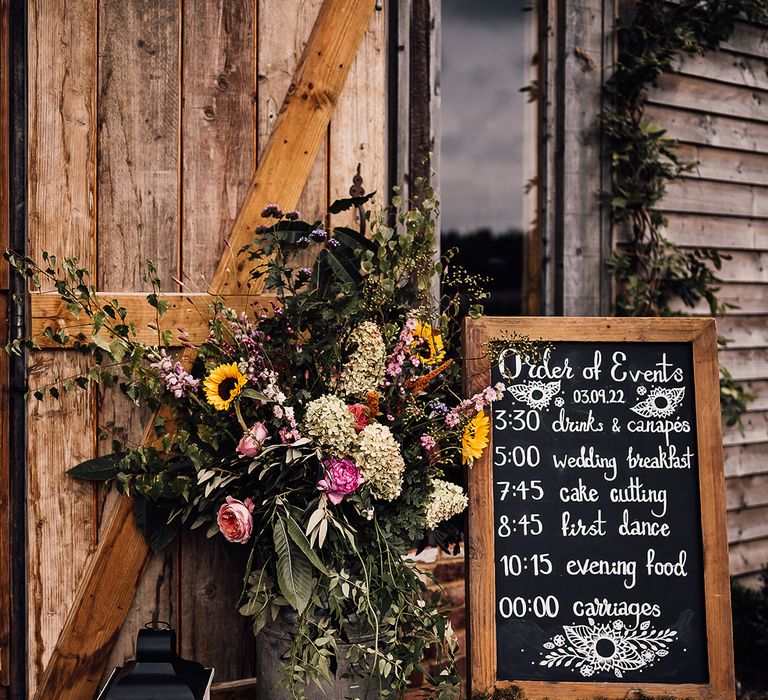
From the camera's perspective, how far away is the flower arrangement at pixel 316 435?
1705 millimetres

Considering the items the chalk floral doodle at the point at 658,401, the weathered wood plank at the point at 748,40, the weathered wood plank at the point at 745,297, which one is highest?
the weathered wood plank at the point at 748,40

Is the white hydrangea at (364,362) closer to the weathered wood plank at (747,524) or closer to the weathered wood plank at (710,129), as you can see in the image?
the weathered wood plank at (710,129)

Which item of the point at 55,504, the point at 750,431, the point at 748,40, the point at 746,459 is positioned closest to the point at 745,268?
the point at 750,431

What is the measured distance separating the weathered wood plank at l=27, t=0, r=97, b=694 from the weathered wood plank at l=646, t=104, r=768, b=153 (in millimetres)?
2112

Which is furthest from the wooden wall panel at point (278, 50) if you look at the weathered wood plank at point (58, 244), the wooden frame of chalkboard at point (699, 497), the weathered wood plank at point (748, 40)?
the weathered wood plank at point (748, 40)

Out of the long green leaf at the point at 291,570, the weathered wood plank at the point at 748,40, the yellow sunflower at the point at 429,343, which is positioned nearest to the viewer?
the long green leaf at the point at 291,570

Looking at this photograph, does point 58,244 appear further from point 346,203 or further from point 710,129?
point 710,129

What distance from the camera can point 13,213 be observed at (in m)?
1.89

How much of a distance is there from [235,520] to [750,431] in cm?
249

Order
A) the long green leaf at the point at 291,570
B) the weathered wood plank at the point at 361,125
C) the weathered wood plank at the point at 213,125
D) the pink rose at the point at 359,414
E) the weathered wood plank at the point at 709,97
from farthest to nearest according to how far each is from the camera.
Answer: the weathered wood plank at the point at 709,97 → the weathered wood plank at the point at 361,125 → the weathered wood plank at the point at 213,125 → the pink rose at the point at 359,414 → the long green leaf at the point at 291,570

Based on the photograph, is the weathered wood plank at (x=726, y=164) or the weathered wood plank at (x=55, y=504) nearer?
the weathered wood plank at (x=55, y=504)

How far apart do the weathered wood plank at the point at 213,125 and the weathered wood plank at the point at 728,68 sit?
72.4 inches

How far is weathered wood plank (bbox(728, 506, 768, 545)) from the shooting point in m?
3.16

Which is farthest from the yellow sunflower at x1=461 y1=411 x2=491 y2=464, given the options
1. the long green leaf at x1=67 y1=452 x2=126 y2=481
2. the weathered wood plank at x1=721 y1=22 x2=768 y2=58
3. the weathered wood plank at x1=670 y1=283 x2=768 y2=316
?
the weathered wood plank at x1=721 y1=22 x2=768 y2=58
